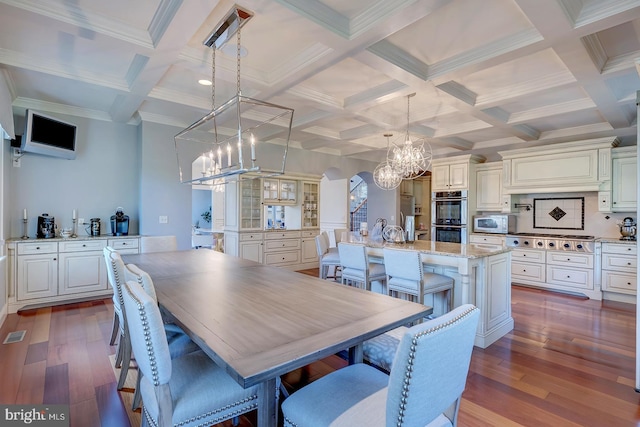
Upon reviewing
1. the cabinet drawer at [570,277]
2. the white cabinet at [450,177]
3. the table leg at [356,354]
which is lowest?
the cabinet drawer at [570,277]

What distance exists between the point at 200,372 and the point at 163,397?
0.25m

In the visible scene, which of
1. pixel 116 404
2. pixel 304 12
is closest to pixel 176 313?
pixel 116 404

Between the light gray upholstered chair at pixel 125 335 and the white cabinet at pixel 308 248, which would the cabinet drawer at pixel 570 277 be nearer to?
the white cabinet at pixel 308 248

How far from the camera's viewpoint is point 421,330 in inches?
37.2

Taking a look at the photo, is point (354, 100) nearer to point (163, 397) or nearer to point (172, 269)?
point (172, 269)

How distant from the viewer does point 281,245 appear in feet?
20.3

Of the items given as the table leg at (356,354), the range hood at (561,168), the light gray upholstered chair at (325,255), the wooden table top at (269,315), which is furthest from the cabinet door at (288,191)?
the table leg at (356,354)

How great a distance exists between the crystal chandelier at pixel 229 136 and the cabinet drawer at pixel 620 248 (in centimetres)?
477

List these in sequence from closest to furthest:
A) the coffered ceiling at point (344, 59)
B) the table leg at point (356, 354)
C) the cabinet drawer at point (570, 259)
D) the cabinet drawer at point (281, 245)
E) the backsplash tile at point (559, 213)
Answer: the table leg at point (356, 354) < the coffered ceiling at point (344, 59) < the cabinet drawer at point (570, 259) < the backsplash tile at point (559, 213) < the cabinet drawer at point (281, 245)

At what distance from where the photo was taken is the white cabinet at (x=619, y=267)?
435 centimetres

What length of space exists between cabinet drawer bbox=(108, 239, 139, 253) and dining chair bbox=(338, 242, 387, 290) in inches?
122

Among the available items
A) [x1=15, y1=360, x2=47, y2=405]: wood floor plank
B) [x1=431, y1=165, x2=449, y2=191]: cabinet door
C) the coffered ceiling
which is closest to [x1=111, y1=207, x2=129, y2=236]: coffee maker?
the coffered ceiling

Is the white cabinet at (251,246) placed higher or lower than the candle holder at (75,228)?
lower

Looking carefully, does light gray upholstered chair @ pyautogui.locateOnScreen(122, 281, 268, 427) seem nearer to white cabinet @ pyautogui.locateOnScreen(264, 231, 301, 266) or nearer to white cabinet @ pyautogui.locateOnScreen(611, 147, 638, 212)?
white cabinet @ pyautogui.locateOnScreen(264, 231, 301, 266)
